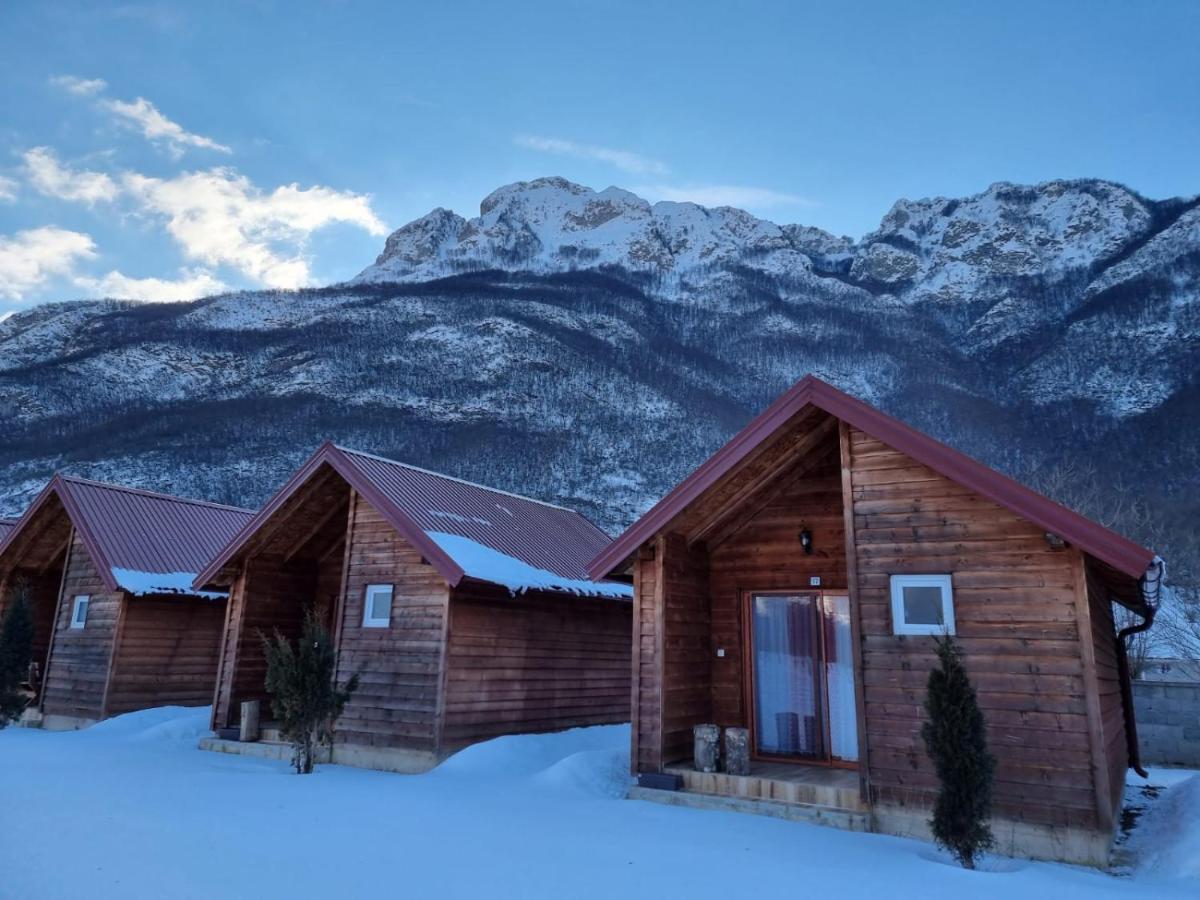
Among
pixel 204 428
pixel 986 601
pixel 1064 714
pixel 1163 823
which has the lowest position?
pixel 1163 823

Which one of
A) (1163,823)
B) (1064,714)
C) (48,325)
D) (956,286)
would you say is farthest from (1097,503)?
(48,325)

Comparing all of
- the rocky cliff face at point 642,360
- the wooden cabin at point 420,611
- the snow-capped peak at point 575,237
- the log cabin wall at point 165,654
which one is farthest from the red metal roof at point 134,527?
the snow-capped peak at point 575,237

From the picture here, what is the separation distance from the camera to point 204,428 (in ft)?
201

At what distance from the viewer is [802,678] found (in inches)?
382

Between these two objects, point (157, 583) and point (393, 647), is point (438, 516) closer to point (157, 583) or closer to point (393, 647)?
point (393, 647)

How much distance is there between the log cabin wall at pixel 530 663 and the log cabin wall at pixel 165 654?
886cm

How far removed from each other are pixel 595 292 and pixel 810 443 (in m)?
90.4

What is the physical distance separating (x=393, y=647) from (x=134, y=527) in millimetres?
9813

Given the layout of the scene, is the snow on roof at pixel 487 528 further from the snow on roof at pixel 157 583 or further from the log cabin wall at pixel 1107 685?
the log cabin wall at pixel 1107 685

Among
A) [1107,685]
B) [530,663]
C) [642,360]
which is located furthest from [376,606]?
[642,360]

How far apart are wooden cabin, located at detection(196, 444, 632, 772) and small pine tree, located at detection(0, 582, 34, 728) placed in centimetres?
492

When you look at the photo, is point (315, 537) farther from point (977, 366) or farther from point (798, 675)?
point (977, 366)

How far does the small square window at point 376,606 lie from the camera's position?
1195cm

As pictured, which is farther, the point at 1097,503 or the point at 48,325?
the point at 48,325
